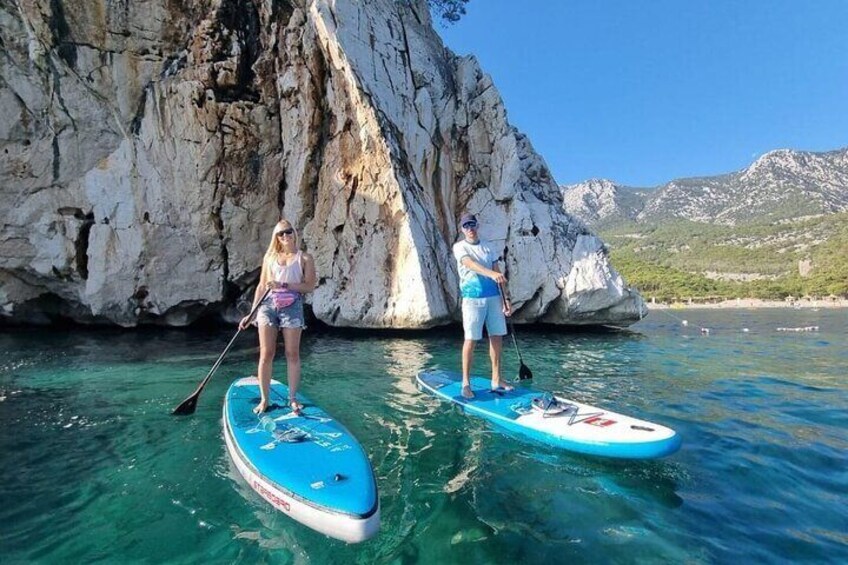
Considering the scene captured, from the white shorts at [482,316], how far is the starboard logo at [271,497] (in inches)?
149

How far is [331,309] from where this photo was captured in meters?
19.8

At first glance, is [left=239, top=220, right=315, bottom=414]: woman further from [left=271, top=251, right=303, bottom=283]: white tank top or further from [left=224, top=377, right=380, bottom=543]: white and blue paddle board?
[left=224, top=377, right=380, bottom=543]: white and blue paddle board

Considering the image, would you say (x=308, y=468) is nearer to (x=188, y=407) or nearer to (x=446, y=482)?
(x=446, y=482)

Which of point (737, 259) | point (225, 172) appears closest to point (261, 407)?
point (225, 172)

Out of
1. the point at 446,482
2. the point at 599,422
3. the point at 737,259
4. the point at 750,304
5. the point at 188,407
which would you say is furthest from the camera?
the point at 737,259

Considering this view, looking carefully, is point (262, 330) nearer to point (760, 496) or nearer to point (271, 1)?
point (760, 496)

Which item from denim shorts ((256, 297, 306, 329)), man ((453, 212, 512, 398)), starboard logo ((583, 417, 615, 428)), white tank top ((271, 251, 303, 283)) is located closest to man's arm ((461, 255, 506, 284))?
man ((453, 212, 512, 398))

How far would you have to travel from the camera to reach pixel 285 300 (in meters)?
5.93

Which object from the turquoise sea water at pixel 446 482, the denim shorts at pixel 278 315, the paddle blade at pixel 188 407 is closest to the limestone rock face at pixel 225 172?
the turquoise sea water at pixel 446 482

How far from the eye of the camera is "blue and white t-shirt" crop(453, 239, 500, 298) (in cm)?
716

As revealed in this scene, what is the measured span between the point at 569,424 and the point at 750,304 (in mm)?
88266

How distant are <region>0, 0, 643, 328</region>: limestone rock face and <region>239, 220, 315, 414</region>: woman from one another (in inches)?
449

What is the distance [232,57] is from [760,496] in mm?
22284

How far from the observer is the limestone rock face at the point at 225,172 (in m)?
18.6
